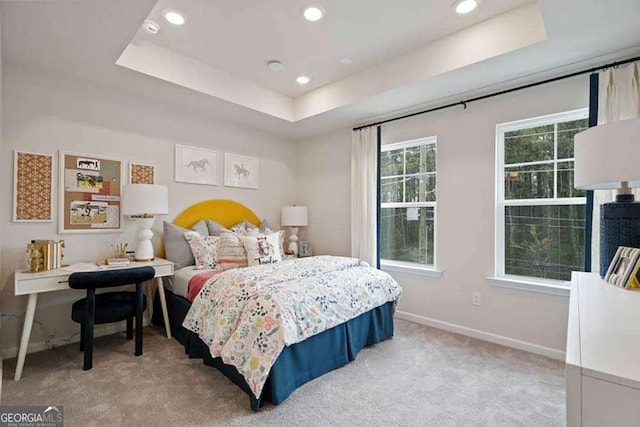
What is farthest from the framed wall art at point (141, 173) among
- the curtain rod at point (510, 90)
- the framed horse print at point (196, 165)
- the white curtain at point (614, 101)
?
the white curtain at point (614, 101)

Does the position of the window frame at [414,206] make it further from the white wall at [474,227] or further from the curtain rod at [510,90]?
the curtain rod at [510,90]

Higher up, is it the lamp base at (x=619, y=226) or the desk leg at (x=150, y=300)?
the lamp base at (x=619, y=226)

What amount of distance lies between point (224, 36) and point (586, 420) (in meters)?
3.07

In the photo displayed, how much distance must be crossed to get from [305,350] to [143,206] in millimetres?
1995

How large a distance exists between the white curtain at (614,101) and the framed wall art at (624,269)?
0.86m

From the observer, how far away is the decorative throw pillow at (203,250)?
3135 mm

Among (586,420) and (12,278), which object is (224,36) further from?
(586,420)

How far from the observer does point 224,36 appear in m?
2.58

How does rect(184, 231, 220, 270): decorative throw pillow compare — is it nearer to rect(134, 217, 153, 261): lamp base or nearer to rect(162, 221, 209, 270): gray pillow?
rect(162, 221, 209, 270): gray pillow

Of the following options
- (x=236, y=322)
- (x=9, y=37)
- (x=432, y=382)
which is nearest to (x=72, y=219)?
(x=9, y=37)

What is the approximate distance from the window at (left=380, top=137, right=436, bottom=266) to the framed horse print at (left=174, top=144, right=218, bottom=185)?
216 cm

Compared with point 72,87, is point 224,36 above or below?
above

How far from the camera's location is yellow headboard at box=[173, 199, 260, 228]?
3.59m

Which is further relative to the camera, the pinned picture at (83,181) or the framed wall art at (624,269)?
the pinned picture at (83,181)
